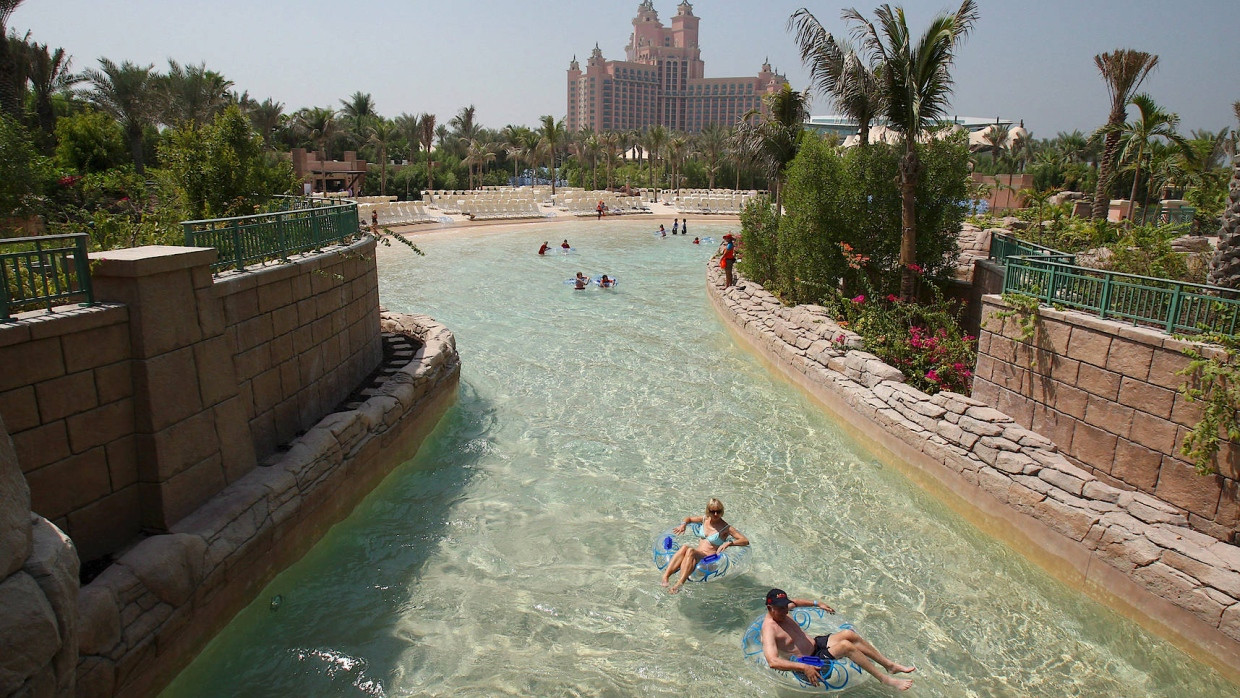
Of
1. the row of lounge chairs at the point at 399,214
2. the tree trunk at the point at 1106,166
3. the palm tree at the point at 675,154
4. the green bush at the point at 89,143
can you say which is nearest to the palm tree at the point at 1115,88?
the tree trunk at the point at 1106,166

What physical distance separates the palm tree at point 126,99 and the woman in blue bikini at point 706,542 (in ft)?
111

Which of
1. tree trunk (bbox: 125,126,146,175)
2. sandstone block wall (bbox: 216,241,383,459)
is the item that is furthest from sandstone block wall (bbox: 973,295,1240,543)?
tree trunk (bbox: 125,126,146,175)

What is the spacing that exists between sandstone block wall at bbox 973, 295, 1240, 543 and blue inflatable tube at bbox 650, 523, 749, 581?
431 centimetres

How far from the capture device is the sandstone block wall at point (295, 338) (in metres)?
7.73

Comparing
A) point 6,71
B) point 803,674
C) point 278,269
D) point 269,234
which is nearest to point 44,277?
point 278,269

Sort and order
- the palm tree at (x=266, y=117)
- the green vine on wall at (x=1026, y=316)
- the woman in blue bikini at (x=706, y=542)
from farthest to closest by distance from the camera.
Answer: the palm tree at (x=266, y=117), the green vine on wall at (x=1026, y=316), the woman in blue bikini at (x=706, y=542)

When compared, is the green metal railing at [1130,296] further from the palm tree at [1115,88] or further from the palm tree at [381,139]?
the palm tree at [381,139]

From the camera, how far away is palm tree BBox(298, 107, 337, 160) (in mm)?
54031

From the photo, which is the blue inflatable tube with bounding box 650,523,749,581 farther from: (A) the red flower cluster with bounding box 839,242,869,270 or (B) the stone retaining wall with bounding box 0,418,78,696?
(A) the red flower cluster with bounding box 839,242,869,270

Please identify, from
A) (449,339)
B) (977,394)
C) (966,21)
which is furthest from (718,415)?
(966,21)

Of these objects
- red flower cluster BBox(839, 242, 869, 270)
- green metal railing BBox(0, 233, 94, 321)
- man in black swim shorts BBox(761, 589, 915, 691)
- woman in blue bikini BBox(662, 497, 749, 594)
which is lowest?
man in black swim shorts BBox(761, 589, 915, 691)

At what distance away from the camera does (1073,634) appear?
6.85m

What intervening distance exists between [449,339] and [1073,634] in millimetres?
10539

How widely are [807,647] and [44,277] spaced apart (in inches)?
276
